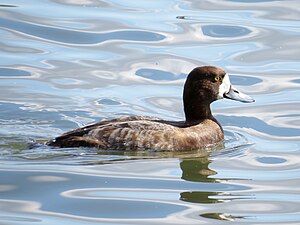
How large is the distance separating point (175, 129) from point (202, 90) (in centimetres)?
66

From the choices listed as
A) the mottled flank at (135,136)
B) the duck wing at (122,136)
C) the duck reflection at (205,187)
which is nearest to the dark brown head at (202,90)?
the mottled flank at (135,136)

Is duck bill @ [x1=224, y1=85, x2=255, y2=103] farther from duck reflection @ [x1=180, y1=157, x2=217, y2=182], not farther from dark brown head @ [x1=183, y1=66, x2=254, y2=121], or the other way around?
duck reflection @ [x1=180, y1=157, x2=217, y2=182]

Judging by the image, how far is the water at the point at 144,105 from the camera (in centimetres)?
948

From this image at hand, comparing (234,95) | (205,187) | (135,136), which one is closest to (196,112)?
Result: (234,95)

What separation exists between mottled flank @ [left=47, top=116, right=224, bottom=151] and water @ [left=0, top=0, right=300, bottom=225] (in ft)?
0.52

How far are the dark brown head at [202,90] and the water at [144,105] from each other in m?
0.46

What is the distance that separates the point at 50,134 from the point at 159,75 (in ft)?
9.46

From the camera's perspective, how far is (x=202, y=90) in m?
12.3

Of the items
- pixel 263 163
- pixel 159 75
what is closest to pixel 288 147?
pixel 263 163

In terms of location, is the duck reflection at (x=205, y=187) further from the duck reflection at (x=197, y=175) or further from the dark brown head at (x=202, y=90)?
the dark brown head at (x=202, y=90)

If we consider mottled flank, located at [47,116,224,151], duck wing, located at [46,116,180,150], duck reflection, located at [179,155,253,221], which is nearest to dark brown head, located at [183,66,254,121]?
mottled flank, located at [47,116,224,151]

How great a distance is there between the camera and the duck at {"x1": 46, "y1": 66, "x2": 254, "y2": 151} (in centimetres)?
1159

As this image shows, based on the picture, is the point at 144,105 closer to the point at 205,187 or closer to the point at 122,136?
the point at 122,136

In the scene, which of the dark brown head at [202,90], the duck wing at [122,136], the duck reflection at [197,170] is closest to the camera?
the duck reflection at [197,170]
